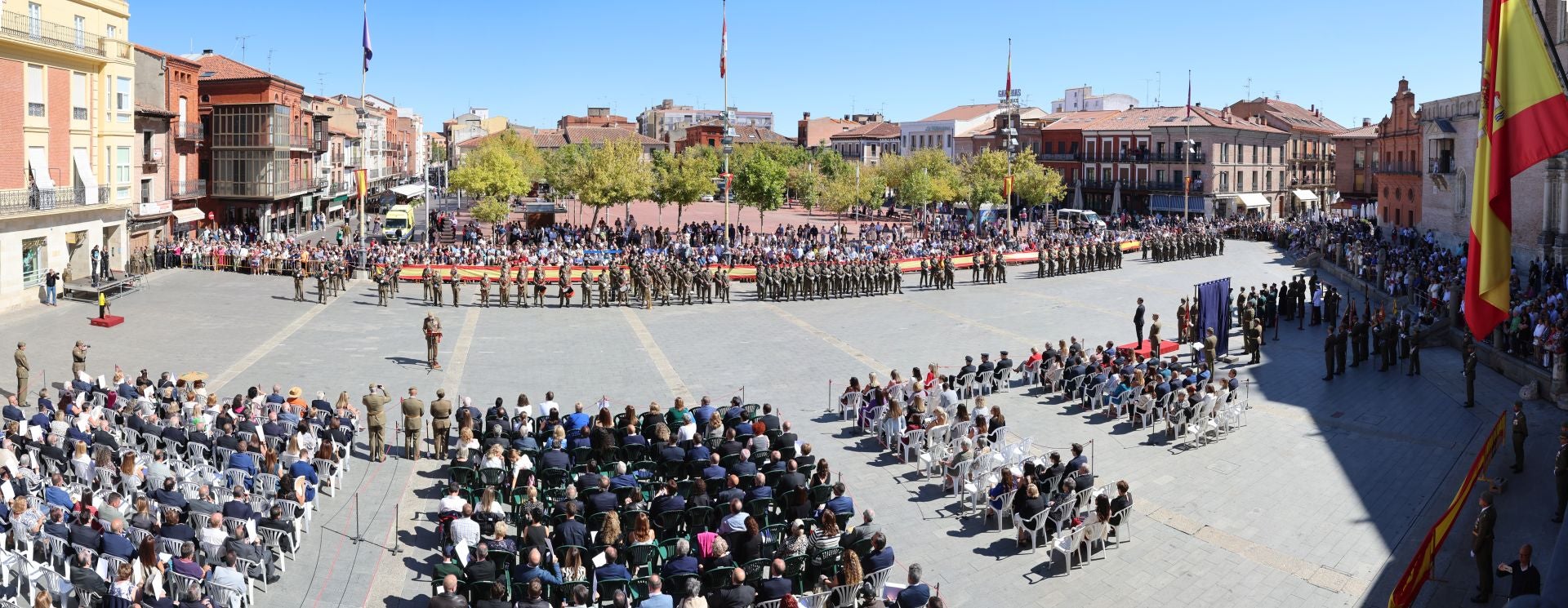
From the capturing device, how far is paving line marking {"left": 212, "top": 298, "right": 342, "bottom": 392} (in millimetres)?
25703

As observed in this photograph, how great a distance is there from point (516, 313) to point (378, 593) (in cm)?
2351

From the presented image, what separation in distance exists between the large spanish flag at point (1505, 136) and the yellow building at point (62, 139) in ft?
119

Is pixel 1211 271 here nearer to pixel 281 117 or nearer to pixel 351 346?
pixel 351 346

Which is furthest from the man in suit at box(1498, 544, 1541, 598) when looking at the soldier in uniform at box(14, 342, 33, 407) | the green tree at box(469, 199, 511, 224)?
the green tree at box(469, 199, 511, 224)

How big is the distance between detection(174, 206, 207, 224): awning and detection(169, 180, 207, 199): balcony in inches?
23.1

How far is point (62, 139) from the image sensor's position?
38.1 m

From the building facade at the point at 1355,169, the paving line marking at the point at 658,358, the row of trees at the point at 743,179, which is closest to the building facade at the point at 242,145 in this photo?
the row of trees at the point at 743,179

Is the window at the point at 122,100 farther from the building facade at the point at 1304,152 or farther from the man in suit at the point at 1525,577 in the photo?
the building facade at the point at 1304,152

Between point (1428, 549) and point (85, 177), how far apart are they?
39204 mm

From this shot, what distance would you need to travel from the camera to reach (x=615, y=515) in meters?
13.9

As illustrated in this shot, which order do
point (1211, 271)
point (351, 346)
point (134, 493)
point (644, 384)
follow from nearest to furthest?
point (134, 493)
point (644, 384)
point (351, 346)
point (1211, 271)

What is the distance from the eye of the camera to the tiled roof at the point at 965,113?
11181cm

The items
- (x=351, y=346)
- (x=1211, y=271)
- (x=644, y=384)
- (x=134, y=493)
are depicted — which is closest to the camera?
(x=134, y=493)

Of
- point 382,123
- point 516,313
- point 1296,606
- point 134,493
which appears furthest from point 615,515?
point 382,123
